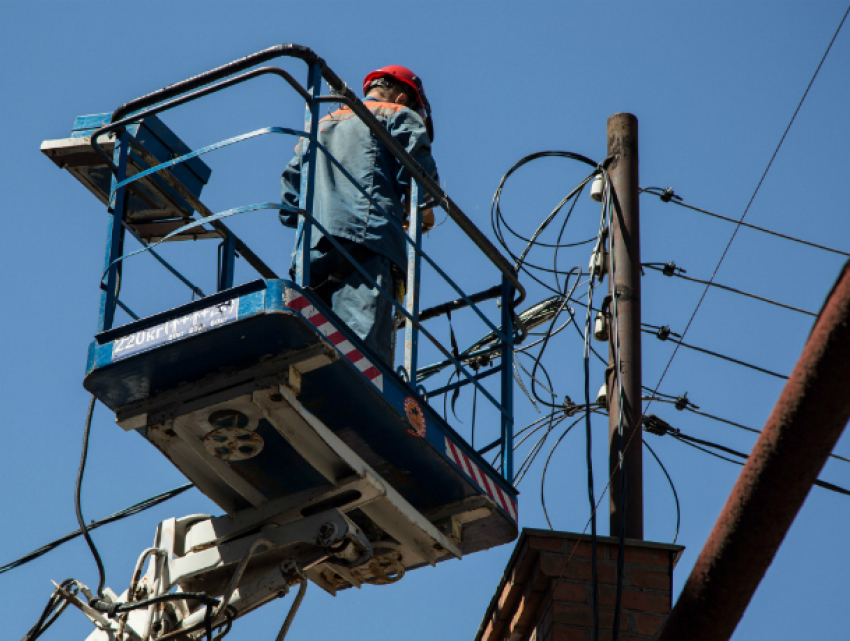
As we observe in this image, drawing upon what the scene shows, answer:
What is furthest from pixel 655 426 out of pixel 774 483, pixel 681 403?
pixel 774 483

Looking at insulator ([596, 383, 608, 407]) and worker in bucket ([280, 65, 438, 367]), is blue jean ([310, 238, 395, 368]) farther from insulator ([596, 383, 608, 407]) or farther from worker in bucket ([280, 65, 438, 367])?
insulator ([596, 383, 608, 407])

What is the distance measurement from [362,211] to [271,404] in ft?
4.80

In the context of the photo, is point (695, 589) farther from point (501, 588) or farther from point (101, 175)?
point (101, 175)

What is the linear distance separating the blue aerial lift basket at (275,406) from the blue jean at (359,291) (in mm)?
187

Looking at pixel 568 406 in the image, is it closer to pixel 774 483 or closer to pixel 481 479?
pixel 481 479

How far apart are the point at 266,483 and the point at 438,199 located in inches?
77.4

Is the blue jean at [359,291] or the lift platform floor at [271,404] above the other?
the blue jean at [359,291]

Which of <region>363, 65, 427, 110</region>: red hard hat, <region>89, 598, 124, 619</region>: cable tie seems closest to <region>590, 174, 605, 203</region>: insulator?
<region>363, 65, 427, 110</region>: red hard hat

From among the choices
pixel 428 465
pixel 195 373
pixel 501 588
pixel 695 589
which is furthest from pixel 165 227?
pixel 695 589

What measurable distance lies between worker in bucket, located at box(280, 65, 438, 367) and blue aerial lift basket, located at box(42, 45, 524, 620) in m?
0.17

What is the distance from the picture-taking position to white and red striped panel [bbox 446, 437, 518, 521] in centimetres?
698

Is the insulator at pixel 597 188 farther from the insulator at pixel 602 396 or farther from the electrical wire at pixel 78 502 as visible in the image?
the electrical wire at pixel 78 502

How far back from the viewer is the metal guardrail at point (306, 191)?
6285 millimetres

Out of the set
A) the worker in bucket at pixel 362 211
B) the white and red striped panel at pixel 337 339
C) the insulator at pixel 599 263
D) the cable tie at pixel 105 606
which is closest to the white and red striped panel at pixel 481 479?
the worker in bucket at pixel 362 211
